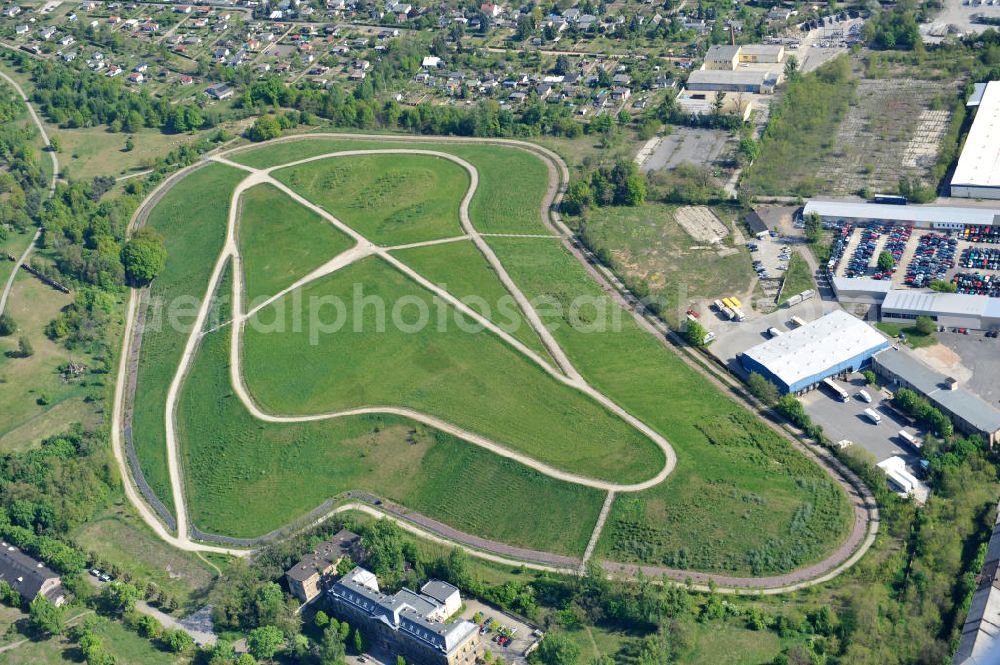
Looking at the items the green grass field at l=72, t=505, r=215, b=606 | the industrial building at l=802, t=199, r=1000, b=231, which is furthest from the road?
the industrial building at l=802, t=199, r=1000, b=231

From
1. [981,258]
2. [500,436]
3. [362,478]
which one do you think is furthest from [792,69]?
[362,478]

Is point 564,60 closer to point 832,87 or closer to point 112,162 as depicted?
point 832,87

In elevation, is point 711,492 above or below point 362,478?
above

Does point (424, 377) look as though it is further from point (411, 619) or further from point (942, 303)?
point (942, 303)

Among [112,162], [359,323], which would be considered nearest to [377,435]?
[359,323]

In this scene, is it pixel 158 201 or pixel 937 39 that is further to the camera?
pixel 937 39

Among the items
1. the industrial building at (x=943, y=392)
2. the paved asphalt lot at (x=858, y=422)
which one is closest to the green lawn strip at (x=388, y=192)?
the paved asphalt lot at (x=858, y=422)
